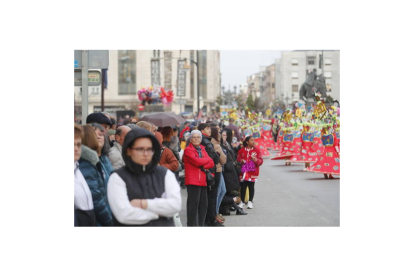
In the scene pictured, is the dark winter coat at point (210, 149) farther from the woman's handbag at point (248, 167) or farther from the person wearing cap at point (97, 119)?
the woman's handbag at point (248, 167)

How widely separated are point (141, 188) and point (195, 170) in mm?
3407

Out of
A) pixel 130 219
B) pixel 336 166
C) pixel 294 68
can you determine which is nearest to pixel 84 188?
pixel 130 219

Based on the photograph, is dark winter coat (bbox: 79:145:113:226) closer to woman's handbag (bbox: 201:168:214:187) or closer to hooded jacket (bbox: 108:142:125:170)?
hooded jacket (bbox: 108:142:125:170)

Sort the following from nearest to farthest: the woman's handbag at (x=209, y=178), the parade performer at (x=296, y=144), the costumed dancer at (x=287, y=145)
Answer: the woman's handbag at (x=209, y=178) < the parade performer at (x=296, y=144) < the costumed dancer at (x=287, y=145)

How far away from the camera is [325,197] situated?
12.3m

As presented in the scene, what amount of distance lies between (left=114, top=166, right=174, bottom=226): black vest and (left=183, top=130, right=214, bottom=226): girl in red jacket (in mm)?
3225

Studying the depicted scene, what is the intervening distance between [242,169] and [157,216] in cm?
635

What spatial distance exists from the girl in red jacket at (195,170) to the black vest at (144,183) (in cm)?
323

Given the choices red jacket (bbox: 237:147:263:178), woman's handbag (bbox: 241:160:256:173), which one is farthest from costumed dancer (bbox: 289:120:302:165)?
woman's handbag (bbox: 241:160:256:173)

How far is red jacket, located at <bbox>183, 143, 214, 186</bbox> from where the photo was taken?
7.91 meters

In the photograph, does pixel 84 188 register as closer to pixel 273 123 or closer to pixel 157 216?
pixel 157 216

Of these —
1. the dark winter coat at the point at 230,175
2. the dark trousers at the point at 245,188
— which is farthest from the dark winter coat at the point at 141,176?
the dark trousers at the point at 245,188

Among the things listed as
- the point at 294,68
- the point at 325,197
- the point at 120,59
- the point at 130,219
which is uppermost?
the point at 120,59

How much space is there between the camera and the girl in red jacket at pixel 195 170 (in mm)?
7926
